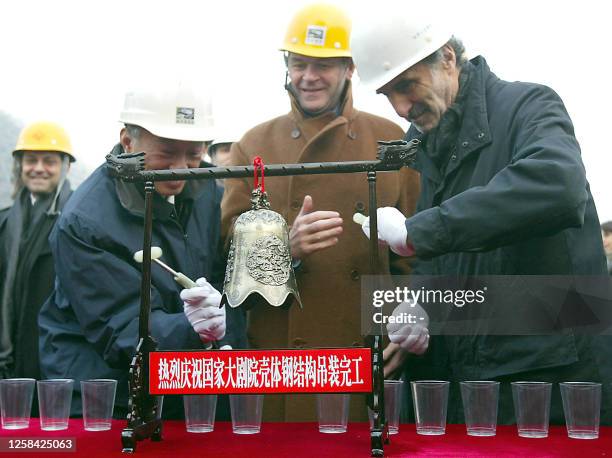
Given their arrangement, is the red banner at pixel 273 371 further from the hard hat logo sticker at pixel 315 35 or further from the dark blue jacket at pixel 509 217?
the hard hat logo sticker at pixel 315 35

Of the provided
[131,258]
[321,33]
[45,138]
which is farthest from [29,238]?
[321,33]

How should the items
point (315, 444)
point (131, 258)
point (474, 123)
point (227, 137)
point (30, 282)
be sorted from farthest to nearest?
point (30, 282) → point (227, 137) → point (131, 258) → point (474, 123) → point (315, 444)

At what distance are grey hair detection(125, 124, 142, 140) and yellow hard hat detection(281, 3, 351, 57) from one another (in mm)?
631

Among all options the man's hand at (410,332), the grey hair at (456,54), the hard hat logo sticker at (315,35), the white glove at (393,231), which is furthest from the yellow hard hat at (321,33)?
the man's hand at (410,332)

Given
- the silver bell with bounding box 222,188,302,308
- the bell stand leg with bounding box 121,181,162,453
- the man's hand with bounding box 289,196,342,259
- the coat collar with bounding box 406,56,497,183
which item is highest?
the coat collar with bounding box 406,56,497,183

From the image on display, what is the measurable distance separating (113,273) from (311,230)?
668 mm

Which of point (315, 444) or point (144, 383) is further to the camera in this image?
point (144, 383)

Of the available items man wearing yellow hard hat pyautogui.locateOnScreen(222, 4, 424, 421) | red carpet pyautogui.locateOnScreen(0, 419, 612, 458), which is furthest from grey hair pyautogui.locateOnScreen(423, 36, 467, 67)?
red carpet pyautogui.locateOnScreen(0, 419, 612, 458)

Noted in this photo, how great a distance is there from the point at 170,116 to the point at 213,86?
1.42 feet

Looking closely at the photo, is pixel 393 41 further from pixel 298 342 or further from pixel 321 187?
pixel 298 342

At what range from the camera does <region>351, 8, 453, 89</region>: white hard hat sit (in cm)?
285

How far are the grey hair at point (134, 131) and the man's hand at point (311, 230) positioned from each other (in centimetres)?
64

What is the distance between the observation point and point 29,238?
3.55 meters

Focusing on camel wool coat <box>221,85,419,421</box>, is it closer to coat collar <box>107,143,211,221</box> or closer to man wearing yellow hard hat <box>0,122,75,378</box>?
coat collar <box>107,143,211,221</box>
